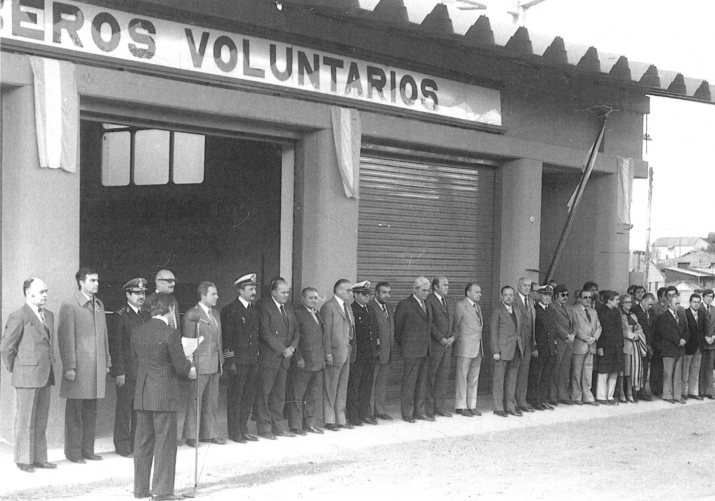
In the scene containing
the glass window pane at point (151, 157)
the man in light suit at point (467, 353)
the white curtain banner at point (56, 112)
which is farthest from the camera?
the glass window pane at point (151, 157)

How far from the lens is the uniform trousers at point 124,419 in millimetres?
8734

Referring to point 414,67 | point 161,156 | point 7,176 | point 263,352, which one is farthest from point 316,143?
point 161,156

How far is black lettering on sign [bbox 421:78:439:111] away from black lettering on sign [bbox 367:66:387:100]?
2.58 ft

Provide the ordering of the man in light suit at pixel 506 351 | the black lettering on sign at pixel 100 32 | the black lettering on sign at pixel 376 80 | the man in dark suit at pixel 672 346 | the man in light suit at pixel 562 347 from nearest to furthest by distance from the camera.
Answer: the black lettering on sign at pixel 100 32 < the black lettering on sign at pixel 376 80 < the man in light suit at pixel 506 351 < the man in light suit at pixel 562 347 < the man in dark suit at pixel 672 346

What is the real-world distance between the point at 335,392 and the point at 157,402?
400 centimetres

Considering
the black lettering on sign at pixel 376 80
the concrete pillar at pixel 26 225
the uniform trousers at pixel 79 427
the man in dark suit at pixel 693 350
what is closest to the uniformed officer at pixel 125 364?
the uniform trousers at pixel 79 427

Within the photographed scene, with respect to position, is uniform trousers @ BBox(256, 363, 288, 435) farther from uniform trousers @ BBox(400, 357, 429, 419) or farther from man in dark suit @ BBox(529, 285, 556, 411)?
man in dark suit @ BBox(529, 285, 556, 411)

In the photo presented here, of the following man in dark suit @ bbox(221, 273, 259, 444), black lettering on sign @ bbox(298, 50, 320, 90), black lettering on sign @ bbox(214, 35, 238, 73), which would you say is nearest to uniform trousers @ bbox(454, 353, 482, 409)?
man in dark suit @ bbox(221, 273, 259, 444)

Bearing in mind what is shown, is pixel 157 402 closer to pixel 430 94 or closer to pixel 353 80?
pixel 353 80

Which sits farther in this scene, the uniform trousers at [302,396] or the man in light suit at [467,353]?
the man in light suit at [467,353]

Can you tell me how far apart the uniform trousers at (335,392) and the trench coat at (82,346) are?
A: 9.48 feet

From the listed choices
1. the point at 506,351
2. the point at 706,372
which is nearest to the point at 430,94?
the point at 506,351

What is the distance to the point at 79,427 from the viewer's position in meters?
8.44

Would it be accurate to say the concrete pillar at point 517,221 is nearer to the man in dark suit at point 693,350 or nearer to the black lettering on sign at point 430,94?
the black lettering on sign at point 430,94
